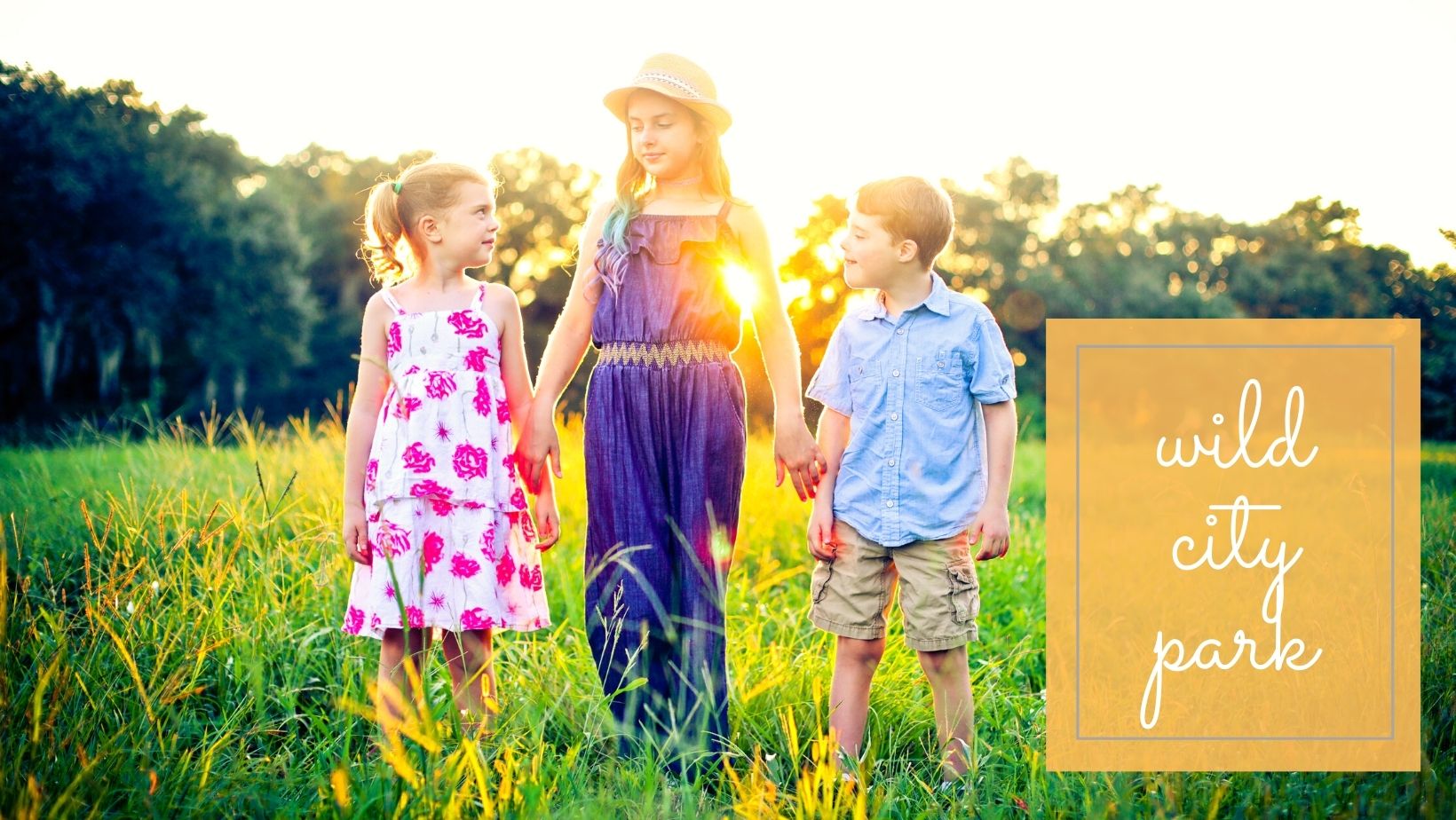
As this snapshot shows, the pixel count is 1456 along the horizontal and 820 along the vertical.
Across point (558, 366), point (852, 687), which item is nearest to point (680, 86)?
point (558, 366)

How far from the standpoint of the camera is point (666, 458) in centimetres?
274

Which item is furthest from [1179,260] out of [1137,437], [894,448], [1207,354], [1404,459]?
[894,448]

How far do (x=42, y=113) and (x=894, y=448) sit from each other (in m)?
5.64

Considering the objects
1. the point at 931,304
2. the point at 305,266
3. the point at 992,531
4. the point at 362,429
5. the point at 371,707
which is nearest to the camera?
the point at 371,707

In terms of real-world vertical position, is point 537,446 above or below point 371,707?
above

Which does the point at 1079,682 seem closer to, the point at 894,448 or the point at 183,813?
the point at 894,448

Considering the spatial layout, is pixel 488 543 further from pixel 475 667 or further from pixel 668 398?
pixel 668 398

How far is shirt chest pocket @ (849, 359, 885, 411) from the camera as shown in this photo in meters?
2.60

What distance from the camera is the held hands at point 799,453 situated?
104 inches

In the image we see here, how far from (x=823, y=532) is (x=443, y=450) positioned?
103 centimetres

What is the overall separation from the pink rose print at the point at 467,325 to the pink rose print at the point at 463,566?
23.2 inches

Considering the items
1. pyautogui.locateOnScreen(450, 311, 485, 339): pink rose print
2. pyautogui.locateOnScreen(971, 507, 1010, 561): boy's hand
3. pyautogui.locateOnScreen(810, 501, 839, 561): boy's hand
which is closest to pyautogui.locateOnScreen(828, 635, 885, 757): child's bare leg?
pyautogui.locateOnScreen(810, 501, 839, 561): boy's hand

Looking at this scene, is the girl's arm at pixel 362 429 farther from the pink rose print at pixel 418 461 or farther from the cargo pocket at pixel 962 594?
the cargo pocket at pixel 962 594

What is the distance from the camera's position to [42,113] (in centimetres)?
570
